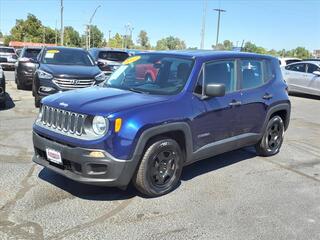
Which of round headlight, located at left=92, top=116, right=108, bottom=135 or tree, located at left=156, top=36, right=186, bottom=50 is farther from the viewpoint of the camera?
tree, located at left=156, top=36, right=186, bottom=50

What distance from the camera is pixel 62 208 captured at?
4473 millimetres

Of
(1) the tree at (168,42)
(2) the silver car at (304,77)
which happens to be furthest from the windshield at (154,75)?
(1) the tree at (168,42)

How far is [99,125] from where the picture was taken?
4.44m

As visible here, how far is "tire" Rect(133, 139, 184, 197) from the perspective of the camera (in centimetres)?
470

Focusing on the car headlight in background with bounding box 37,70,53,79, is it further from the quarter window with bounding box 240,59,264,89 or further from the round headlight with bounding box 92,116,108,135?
Result: the round headlight with bounding box 92,116,108,135

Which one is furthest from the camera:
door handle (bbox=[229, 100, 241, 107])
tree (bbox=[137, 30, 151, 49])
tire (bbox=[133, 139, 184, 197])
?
tree (bbox=[137, 30, 151, 49])

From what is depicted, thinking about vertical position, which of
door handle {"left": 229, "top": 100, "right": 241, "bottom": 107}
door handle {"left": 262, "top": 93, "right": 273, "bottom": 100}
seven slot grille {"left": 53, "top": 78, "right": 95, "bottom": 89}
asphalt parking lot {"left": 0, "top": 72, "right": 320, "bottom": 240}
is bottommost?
asphalt parking lot {"left": 0, "top": 72, "right": 320, "bottom": 240}

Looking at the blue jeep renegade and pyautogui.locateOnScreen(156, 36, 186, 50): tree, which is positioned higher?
pyautogui.locateOnScreen(156, 36, 186, 50): tree

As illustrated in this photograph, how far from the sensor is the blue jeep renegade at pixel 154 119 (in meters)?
4.44

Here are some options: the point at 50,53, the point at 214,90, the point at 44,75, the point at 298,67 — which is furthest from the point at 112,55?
the point at 214,90

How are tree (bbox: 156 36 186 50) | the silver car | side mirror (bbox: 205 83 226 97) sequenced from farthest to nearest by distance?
tree (bbox: 156 36 186 50), the silver car, side mirror (bbox: 205 83 226 97)

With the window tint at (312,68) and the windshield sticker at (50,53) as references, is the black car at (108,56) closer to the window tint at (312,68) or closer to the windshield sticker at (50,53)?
the windshield sticker at (50,53)

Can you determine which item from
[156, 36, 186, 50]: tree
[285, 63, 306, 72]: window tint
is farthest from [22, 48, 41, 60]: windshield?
[156, 36, 186, 50]: tree

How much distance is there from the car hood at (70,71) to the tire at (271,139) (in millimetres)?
5321
